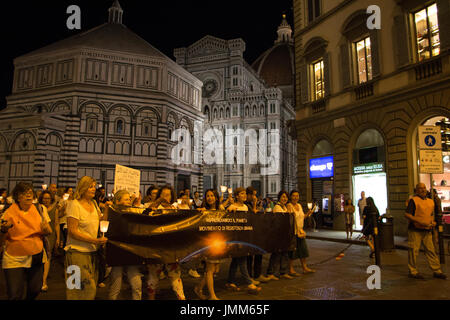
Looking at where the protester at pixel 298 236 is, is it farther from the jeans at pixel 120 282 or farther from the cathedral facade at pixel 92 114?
the cathedral facade at pixel 92 114

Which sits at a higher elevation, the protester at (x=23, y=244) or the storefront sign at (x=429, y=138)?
the storefront sign at (x=429, y=138)

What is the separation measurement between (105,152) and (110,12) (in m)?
20.4

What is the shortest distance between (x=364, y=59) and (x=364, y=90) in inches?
61.6

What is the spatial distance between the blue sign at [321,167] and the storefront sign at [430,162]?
899 cm

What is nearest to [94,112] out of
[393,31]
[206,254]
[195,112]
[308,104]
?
[195,112]

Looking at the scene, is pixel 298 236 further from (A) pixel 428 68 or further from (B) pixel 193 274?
(A) pixel 428 68

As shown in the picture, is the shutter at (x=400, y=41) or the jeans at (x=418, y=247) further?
the shutter at (x=400, y=41)

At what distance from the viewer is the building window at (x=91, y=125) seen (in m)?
31.2

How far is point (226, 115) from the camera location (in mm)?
54625

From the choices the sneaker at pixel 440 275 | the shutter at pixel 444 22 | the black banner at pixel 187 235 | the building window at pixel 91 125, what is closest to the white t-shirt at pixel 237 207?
→ the black banner at pixel 187 235

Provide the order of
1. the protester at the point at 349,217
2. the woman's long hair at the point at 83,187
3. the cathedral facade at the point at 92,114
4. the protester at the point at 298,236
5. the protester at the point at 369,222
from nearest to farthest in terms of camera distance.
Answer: the woman's long hair at the point at 83,187 → the protester at the point at 298,236 → the protester at the point at 369,222 → the protester at the point at 349,217 → the cathedral facade at the point at 92,114

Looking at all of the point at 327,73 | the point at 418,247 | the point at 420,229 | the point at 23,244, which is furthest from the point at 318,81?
the point at 23,244

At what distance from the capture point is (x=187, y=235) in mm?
5320
